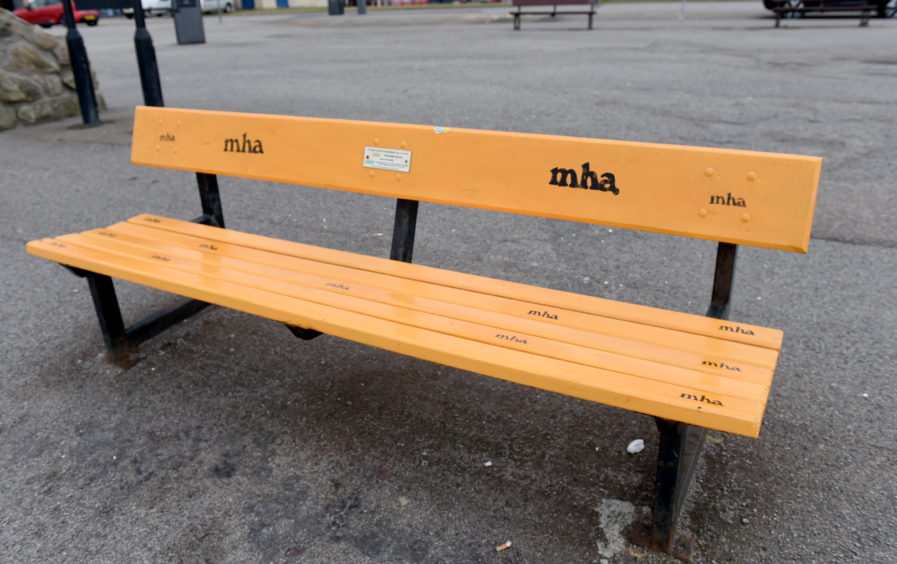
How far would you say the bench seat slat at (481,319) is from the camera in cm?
211

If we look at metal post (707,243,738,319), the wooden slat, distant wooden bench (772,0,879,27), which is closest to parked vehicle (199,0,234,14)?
distant wooden bench (772,0,879,27)

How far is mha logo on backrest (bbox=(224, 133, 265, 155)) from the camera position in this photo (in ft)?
10.8

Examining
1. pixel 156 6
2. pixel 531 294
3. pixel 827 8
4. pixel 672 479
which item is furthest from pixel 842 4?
pixel 156 6

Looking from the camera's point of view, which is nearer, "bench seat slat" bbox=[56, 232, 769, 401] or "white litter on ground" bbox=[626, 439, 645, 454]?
"bench seat slat" bbox=[56, 232, 769, 401]

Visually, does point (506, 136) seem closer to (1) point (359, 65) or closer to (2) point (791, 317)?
(2) point (791, 317)

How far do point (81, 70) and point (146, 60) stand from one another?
32.2 inches

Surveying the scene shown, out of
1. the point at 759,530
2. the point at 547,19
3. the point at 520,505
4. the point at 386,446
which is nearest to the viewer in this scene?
the point at 759,530

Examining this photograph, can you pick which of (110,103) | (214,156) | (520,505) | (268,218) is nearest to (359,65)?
(110,103)

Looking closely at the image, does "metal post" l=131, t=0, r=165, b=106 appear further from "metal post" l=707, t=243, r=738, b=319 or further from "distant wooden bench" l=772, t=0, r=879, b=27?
"distant wooden bench" l=772, t=0, r=879, b=27

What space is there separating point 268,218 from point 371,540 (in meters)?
3.21

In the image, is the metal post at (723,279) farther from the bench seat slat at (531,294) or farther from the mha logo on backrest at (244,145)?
the mha logo on backrest at (244,145)

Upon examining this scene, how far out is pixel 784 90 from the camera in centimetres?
865

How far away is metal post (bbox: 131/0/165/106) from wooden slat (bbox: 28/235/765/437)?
192 inches

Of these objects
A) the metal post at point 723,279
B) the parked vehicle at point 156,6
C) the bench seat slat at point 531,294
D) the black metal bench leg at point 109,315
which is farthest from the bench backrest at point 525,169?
the parked vehicle at point 156,6
